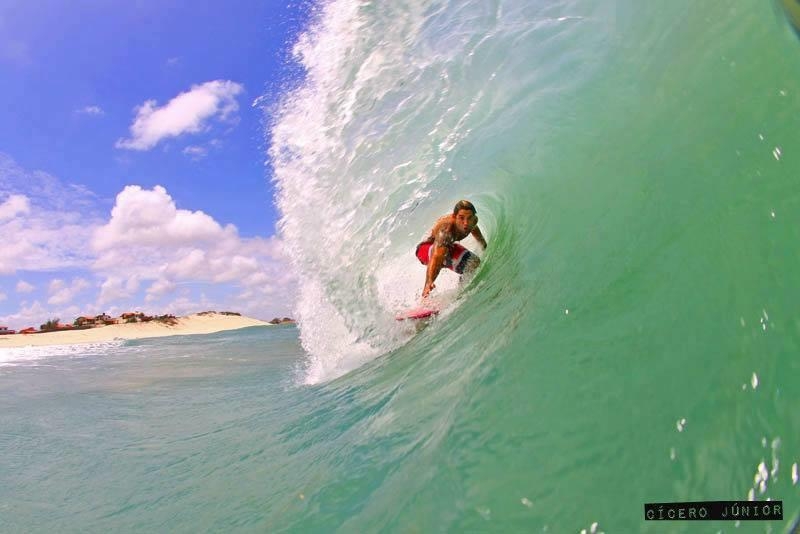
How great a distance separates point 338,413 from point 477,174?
3.96 metres

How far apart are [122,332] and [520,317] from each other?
154 feet

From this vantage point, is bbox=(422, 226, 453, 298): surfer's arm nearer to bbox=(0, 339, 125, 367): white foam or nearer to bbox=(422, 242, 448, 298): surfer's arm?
bbox=(422, 242, 448, 298): surfer's arm

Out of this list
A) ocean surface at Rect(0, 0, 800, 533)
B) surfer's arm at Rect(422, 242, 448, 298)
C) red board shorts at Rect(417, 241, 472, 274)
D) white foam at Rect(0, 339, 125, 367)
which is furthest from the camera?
white foam at Rect(0, 339, 125, 367)

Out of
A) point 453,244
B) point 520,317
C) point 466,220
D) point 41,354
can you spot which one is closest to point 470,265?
point 453,244

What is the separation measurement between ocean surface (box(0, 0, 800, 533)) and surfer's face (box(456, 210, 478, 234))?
0.48 m

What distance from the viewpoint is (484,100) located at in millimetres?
5988

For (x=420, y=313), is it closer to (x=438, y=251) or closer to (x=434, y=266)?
(x=434, y=266)

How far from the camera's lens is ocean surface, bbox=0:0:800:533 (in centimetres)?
187

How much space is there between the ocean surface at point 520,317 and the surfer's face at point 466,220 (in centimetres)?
48

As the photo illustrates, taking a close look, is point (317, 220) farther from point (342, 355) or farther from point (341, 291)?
point (342, 355)

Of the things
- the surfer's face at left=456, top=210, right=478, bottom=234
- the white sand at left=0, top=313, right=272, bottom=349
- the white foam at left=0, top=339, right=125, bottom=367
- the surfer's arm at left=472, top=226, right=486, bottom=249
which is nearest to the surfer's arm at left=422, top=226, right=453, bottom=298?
the surfer's face at left=456, top=210, right=478, bottom=234

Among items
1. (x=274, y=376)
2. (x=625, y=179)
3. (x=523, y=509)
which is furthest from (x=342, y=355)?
(x=523, y=509)

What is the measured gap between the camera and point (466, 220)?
17.1ft

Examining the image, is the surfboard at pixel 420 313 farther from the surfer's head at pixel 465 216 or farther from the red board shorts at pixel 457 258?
the surfer's head at pixel 465 216
